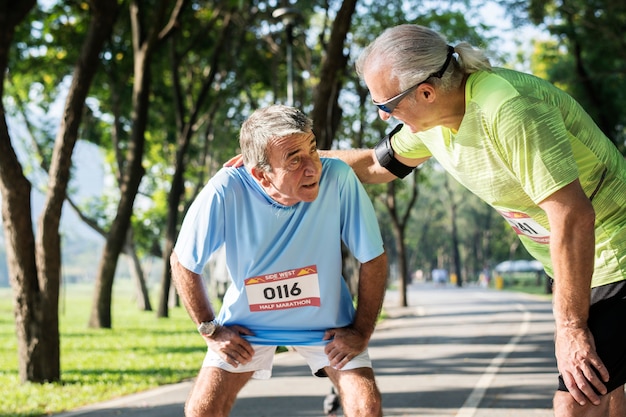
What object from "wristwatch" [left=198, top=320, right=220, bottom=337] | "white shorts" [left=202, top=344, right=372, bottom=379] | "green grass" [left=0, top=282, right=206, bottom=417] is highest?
"wristwatch" [left=198, top=320, right=220, bottom=337]

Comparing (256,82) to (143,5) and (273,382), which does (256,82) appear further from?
(273,382)

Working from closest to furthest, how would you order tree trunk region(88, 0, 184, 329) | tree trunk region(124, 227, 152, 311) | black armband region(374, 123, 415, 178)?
black armband region(374, 123, 415, 178) → tree trunk region(88, 0, 184, 329) → tree trunk region(124, 227, 152, 311)

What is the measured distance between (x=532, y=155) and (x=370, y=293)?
1.06 metres

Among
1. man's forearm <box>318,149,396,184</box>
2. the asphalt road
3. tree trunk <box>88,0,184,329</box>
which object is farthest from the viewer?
tree trunk <box>88,0,184,329</box>

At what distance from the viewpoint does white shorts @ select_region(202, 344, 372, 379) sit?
369 centimetres

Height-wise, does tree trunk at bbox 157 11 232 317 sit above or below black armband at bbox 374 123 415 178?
above

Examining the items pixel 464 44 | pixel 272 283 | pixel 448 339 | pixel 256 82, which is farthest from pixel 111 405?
pixel 256 82

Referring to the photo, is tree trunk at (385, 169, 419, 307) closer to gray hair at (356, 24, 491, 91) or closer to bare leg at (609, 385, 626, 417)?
bare leg at (609, 385, 626, 417)

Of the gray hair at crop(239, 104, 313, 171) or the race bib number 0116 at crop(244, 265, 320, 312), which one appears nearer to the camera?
the gray hair at crop(239, 104, 313, 171)

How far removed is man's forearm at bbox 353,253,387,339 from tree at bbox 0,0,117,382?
6.46 metres

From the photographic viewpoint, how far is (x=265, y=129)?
11.7ft

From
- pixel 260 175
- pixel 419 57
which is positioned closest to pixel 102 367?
pixel 260 175

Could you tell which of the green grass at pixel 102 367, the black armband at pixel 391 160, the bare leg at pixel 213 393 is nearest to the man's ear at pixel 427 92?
the black armband at pixel 391 160

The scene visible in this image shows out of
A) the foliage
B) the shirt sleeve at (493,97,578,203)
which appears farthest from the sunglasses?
the foliage
